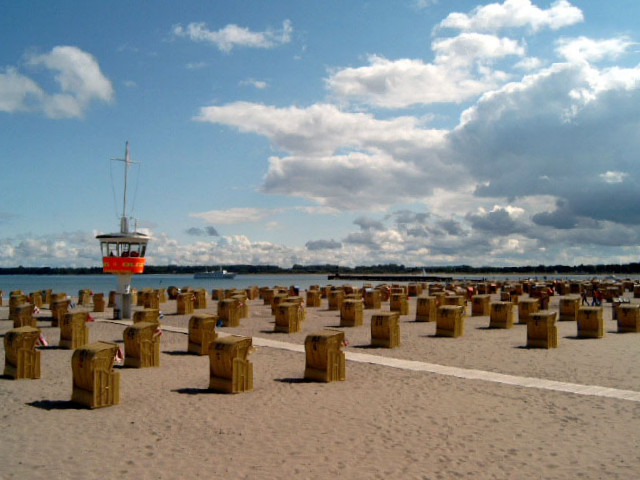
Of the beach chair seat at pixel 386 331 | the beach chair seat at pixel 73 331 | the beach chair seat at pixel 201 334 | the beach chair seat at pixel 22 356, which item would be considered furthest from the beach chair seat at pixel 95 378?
the beach chair seat at pixel 386 331

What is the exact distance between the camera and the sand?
21.5 feet

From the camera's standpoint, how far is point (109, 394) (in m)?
9.52

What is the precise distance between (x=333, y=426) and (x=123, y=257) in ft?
64.8

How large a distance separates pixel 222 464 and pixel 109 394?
3812mm

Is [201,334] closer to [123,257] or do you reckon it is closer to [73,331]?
[73,331]

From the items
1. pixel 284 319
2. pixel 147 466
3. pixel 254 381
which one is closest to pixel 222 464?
pixel 147 466

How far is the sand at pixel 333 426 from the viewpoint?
6.55 metres

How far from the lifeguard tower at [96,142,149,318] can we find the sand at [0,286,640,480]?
11273 millimetres

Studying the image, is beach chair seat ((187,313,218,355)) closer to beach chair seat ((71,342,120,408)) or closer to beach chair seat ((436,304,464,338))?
beach chair seat ((71,342,120,408))

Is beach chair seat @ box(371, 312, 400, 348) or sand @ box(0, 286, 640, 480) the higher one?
beach chair seat @ box(371, 312, 400, 348)

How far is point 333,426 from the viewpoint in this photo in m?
8.28

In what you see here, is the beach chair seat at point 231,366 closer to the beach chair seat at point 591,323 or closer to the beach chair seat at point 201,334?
the beach chair seat at point 201,334

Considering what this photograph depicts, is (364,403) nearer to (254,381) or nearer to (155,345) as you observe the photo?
(254,381)

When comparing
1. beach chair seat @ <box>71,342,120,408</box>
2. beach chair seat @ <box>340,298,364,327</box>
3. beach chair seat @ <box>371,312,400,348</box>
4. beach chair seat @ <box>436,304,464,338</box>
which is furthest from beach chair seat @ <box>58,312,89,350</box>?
beach chair seat @ <box>436,304,464,338</box>
